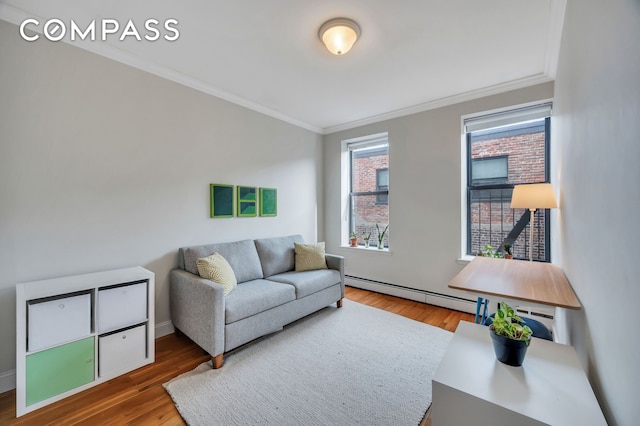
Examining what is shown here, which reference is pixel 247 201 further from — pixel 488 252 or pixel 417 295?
pixel 488 252

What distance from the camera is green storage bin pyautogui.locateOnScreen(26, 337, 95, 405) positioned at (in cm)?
162

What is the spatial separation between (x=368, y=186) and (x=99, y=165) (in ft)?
11.0

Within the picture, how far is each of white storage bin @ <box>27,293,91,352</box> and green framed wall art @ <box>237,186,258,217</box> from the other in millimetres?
1714

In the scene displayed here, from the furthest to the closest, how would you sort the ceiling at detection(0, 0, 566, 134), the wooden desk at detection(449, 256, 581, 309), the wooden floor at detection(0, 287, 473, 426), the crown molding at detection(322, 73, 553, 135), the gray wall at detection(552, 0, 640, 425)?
1. the crown molding at detection(322, 73, 553, 135)
2. the ceiling at detection(0, 0, 566, 134)
3. the wooden floor at detection(0, 287, 473, 426)
4. the wooden desk at detection(449, 256, 581, 309)
5. the gray wall at detection(552, 0, 640, 425)

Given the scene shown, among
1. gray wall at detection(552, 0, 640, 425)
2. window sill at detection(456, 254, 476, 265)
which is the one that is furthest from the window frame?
gray wall at detection(552, 0, 640, 425)

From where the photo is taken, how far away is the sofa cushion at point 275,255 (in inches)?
124

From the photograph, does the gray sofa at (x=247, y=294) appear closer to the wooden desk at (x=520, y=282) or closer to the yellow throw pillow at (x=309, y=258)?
the yellow throw pillow at (x=309, y=258)

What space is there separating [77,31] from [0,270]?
1.85 metres

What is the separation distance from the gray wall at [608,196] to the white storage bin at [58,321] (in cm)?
270

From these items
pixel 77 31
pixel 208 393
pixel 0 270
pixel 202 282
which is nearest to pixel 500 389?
pixel 208 393

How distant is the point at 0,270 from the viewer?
1.78 metres

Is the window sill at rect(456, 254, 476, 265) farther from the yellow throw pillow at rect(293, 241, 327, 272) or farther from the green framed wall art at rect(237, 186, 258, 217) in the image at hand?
the green framed wall art at rect(237, 186, 258, 217)

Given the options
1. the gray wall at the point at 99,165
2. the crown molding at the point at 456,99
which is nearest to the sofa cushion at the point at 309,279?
the gray wall at the point at 99,165

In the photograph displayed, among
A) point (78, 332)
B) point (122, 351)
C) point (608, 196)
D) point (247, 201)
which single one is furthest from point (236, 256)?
point (608, 196)
